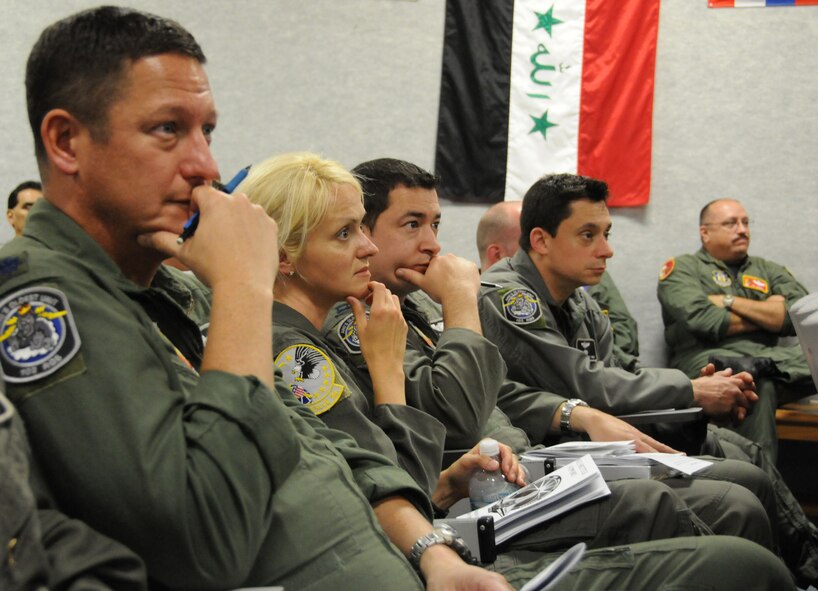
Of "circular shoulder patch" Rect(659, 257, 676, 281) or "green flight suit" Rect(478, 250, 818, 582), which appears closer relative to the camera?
"green flight suit" Rect(478, 250, 818, 582)

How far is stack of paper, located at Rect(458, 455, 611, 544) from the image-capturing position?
1.81 meters

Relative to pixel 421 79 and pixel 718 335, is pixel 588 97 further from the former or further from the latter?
pixel 718 335

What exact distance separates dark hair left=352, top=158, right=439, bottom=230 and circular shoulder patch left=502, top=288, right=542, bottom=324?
0.71 m

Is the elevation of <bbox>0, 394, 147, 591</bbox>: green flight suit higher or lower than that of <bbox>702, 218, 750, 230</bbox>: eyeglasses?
higher

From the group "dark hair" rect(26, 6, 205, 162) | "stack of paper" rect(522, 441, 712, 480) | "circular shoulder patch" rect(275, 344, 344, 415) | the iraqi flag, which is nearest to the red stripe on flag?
the iraqi flag

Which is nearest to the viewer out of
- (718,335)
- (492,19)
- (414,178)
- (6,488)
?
(6,488)

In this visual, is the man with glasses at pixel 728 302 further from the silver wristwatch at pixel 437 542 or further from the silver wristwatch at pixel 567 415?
the silver wristwatch at pixel 437 542

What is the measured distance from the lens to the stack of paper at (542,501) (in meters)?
1.81

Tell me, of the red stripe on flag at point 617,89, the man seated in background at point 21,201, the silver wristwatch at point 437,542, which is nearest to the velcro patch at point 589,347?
the silver wristwatch at point 437,542

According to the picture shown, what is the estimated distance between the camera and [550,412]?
2.89m

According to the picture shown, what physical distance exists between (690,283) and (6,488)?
15.2 feet

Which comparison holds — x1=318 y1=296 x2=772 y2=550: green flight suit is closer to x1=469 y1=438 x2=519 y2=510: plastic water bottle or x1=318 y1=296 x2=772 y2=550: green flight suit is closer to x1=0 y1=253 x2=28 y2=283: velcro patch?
x1=469 y1=438 x2=519 y2=510: plastic water bottle

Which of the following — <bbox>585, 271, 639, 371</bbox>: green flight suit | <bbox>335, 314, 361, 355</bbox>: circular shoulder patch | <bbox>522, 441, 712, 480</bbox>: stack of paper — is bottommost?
<bbox>585, 271, 639, 371</bbox>: green flight suit

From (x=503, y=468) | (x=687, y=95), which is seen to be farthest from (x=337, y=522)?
(x=687, y=95)
